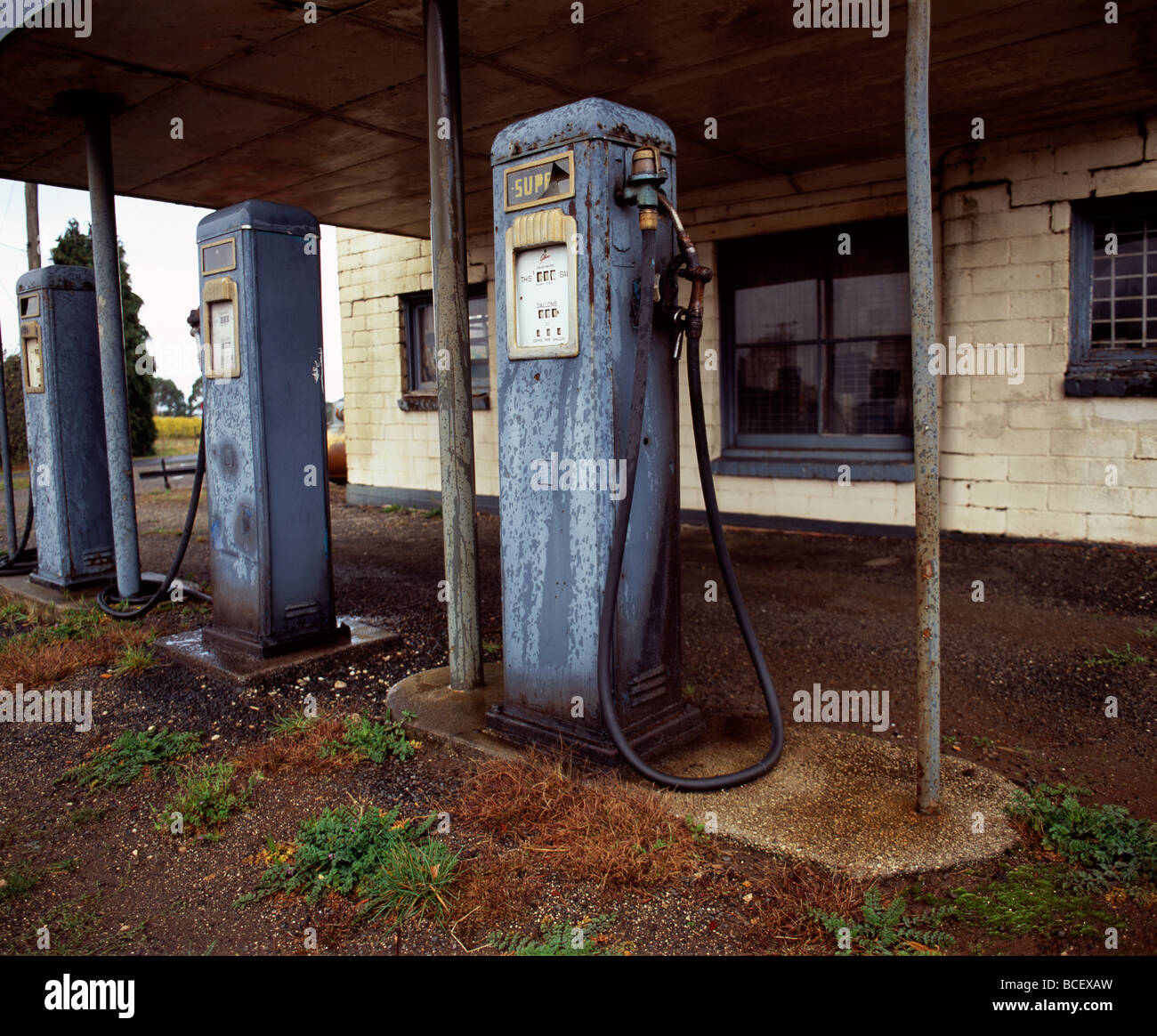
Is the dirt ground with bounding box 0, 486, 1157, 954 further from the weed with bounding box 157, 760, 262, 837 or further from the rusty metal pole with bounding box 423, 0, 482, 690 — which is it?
the rusty metal pole with bounding box 423, 0, 482, 690

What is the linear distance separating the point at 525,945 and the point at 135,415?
22.4 metres

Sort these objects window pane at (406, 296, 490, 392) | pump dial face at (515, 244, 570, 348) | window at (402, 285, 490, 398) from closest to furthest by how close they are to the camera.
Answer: pump dial face at (515, 244, 570, 348)
window pane at (406, 296, 490, 392)
window at (402, 285, 490, 398)

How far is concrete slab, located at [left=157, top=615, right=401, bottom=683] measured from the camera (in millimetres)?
4395

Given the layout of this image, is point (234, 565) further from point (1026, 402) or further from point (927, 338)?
point (1026, 402)

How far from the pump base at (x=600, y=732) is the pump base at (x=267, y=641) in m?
1.59

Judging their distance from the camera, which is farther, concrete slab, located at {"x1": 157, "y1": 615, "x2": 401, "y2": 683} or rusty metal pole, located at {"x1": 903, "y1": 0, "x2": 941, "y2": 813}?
concrete slab, located at {"x1": 157, "y1": 615, "x2": 401, "y2": 683}

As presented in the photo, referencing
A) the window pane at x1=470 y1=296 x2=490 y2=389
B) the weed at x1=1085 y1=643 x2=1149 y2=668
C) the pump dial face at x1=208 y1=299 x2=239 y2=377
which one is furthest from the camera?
the window pane at x1=470 y1=296 x2=490 y2=389

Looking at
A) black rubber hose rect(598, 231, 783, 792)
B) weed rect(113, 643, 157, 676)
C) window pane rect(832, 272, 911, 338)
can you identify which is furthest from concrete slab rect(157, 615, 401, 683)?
window pane rect(832, 272, 911, 338)

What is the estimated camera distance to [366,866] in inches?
104

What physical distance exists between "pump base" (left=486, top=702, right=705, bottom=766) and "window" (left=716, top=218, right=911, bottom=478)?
4960 mm

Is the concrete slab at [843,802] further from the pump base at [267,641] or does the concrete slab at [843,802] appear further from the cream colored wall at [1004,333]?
the cream colored wall at [1004,333]

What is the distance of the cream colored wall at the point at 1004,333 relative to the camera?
6430 mm

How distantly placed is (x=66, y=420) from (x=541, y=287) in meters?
4.79
